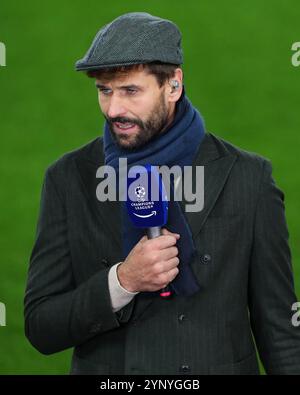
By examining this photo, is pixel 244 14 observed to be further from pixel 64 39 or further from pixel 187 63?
pixel 64 39

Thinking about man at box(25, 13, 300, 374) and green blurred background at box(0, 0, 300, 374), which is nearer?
man at box(25, 13, 300, 374)

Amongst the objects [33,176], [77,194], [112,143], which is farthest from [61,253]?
[33,176]

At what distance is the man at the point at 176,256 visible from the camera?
1.73 meters

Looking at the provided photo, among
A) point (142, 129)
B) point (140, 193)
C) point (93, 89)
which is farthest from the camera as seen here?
point (93, 89)

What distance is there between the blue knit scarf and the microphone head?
0.10 metres

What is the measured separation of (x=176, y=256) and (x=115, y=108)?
29 centimetres

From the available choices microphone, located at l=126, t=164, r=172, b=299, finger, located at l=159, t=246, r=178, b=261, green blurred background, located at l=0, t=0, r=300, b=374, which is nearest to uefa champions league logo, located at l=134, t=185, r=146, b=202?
microphone, located at l=126, t=164, r=172, b=299

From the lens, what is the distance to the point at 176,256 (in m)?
1.70

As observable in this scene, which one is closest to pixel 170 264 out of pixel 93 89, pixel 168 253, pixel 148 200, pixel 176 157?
pixel 168 253

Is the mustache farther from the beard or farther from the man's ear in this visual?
the man's ear

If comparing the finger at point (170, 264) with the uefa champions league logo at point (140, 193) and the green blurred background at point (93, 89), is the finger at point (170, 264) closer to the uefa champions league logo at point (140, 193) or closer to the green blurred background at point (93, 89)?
the uefa champions league logo at point (140, 193)

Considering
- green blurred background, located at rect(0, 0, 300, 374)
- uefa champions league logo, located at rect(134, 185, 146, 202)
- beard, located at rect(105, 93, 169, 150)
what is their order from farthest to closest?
1. green blurred background, located at rect(0, 0, 300, 374)
2. beard, located at rect(105, 93, 169, 150)
3. uefa champions league logo, located at rect(134, 185, 146, 202)

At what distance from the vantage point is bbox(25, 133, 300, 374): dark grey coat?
178 centimetres

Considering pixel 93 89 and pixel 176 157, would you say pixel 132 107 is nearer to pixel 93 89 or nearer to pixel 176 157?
pixel 176 157
